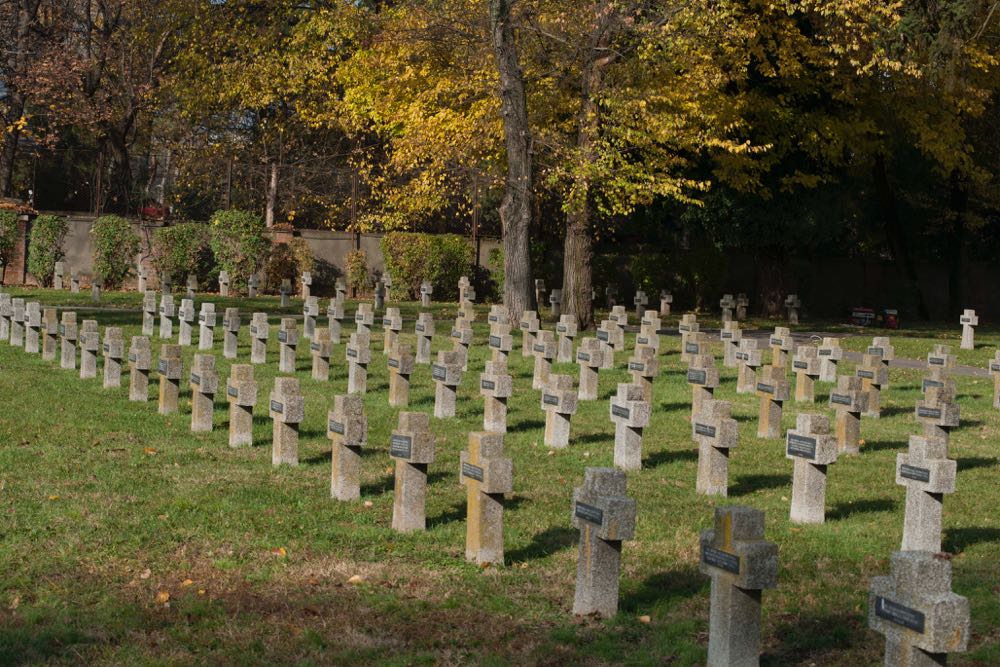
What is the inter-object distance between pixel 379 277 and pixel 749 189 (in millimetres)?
10798

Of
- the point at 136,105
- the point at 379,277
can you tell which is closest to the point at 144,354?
the point at 379,277

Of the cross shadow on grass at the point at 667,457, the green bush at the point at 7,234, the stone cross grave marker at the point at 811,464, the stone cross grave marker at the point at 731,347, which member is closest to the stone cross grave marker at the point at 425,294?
the green bush at the point at 7,234

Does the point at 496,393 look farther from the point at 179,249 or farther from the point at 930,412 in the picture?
the point at 179,249

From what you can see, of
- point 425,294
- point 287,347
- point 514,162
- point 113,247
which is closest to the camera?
point 287,347

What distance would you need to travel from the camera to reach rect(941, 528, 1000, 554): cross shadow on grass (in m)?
10.6

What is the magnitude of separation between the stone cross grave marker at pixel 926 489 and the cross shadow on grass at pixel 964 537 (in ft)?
0.96

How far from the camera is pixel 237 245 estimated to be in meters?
36.8

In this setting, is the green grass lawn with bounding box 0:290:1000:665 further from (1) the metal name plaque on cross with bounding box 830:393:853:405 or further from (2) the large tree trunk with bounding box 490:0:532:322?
(2) the large tree trunk with bounding box 490:0:532:322

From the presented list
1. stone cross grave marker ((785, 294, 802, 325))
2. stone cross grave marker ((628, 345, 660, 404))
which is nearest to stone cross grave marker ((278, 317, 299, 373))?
stone cross grave marker ((628, 345, 660, 404))

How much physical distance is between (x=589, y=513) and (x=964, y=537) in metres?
3.99

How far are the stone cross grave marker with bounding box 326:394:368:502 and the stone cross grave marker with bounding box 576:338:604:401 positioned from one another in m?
6.96

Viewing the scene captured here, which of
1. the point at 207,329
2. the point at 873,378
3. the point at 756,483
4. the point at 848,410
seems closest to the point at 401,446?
the point at 756,483

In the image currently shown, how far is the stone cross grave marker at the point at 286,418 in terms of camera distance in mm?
12488

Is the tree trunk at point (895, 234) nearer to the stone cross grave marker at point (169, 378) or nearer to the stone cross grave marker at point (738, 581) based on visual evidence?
the stone cross grave marker at point (169, 378)
